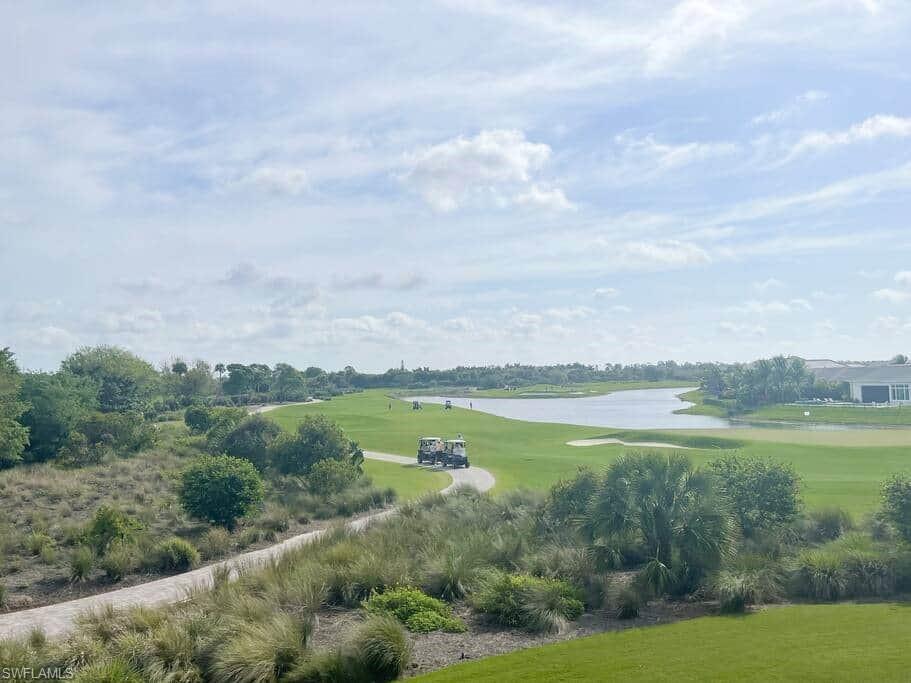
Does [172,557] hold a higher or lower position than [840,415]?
higher

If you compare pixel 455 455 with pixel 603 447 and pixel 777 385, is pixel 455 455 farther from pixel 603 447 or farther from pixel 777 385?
pixel 777 385

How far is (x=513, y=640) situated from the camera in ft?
37.6

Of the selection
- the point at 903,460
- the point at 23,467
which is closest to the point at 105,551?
the point at 23,467

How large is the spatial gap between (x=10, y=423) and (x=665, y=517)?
97.2ft

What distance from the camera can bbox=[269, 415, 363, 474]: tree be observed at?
104 feet

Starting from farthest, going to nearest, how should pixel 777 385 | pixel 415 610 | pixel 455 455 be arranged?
pixel 777 385
pixel 455 455
pixel 415 610

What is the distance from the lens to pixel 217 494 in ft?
73.2

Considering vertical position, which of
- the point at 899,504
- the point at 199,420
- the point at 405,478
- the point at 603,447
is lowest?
the point at 405,478

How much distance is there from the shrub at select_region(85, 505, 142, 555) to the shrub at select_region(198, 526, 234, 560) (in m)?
1.83

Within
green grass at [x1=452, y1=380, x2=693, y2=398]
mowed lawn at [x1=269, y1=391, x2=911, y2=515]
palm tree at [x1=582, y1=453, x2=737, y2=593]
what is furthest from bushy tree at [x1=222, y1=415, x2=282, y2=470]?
green grass at [x1=452, y1=380, x2=693, y2=398]

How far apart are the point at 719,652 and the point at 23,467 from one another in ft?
108

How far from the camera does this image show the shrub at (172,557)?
722 inches

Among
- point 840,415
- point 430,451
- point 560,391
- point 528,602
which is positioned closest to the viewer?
point 528,602

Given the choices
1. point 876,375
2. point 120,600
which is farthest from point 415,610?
point 876,375
